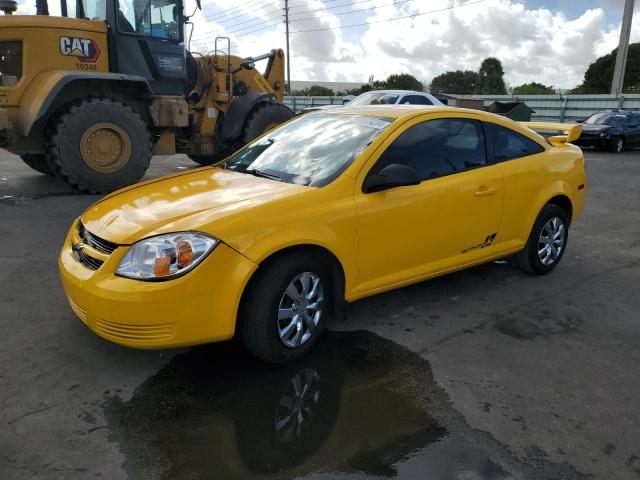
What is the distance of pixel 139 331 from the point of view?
2955 mm

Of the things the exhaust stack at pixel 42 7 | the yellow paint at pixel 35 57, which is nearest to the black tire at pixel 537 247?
the yellow paint at pixel 35 57

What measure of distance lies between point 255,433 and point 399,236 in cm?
167

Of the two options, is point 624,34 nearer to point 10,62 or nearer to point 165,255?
point 10,62

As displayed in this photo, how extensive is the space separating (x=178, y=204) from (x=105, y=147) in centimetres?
516

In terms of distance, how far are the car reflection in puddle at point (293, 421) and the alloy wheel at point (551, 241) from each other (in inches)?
84.5

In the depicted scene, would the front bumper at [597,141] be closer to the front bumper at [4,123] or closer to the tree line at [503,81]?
the front bumper at [4,123]

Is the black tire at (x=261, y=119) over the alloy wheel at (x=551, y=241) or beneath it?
over

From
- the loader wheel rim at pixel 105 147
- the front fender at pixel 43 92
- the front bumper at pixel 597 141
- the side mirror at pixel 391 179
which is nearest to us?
the side mirror at pixel 391 179

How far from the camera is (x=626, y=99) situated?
73.2 feet

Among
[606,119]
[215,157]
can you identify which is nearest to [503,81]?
[606,119]

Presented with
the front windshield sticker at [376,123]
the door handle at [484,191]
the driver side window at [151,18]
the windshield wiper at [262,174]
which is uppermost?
the driver side window at [151,18]

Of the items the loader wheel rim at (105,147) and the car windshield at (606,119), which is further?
the car windshield at (606,119)

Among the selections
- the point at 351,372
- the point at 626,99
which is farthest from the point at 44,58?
the point at 626,99

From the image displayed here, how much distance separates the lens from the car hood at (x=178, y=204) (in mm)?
3088
